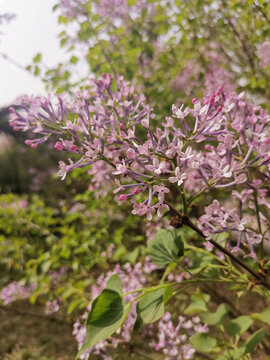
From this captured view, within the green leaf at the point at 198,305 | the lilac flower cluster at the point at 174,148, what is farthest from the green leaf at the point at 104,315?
the green leaf at the point at 198,305

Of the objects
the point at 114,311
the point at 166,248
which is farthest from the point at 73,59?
the point at 114,311

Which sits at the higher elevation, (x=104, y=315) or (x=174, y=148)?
(x=174, y=148)

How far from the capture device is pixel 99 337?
26.2 inches

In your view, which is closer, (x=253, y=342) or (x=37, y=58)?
(x=253, y=342)

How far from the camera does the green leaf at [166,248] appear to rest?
0.86 meters

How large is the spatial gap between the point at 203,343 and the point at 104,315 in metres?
0.71

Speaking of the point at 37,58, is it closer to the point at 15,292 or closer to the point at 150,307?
the point at 15,292

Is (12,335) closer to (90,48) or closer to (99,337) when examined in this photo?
(90,48)

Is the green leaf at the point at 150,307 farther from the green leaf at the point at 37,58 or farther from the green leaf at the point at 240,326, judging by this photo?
the green leaf at the point at 37,58

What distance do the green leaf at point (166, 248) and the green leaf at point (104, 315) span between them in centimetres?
19

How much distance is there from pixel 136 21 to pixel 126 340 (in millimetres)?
2284

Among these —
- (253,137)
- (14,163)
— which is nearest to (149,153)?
(253,137)

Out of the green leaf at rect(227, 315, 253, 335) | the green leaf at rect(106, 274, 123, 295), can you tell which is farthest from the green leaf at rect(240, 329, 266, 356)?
the green leaf at rect(106, 274, 123, 295)

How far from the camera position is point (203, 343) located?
4.09 feet
